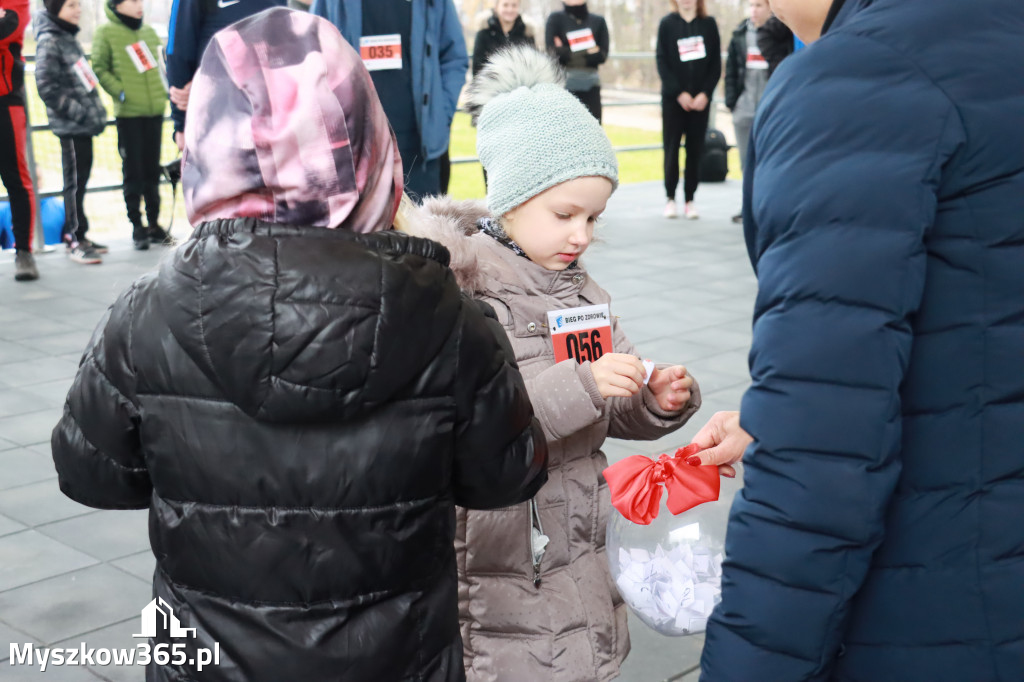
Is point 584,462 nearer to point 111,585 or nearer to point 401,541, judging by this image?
point 401,541

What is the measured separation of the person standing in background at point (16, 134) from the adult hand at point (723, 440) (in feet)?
20.7

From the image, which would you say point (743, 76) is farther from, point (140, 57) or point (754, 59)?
point (140, 57)

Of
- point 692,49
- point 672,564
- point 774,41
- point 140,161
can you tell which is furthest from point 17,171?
point 672,564

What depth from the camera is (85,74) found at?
802 centimetres

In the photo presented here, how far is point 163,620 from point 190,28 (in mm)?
4790

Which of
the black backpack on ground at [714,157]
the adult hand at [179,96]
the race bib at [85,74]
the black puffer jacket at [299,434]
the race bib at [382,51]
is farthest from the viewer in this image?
the black backpack on ground at [714,157]

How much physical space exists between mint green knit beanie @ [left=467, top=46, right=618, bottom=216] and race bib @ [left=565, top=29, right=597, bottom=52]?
8.03 meters

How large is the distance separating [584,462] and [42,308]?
5.49m

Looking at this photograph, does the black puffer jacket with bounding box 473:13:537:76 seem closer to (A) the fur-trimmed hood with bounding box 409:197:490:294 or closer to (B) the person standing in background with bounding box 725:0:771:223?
(B) the person standing in background with bounding box 725:0:771:223

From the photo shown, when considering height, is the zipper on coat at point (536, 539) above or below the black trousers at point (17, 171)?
below

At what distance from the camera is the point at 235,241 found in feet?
4.66

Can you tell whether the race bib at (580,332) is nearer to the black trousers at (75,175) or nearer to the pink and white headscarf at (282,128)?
the pink and white headscarf at (282,128)

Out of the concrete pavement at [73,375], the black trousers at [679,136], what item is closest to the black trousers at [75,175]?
the concrete pavement at [73,375]

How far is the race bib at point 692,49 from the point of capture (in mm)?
9867
